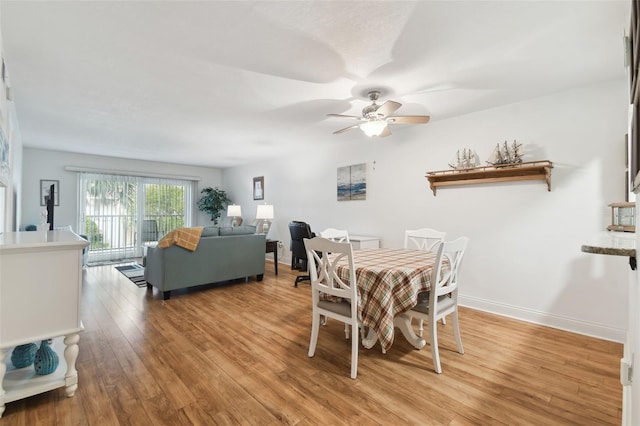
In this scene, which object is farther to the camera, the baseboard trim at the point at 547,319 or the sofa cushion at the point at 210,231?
the sofa cushion at the point at 210,231

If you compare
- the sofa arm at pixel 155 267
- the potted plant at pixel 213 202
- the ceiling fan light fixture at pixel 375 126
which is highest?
the ceiling fan light fixture at pixel 375 126

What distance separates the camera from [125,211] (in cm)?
660

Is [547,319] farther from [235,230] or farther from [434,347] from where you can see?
[235,230]

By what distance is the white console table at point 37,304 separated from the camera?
150cm

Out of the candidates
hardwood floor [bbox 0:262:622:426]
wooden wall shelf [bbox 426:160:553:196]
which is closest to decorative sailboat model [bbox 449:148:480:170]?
wooden wall shelf [bbox 426:160:553:196]

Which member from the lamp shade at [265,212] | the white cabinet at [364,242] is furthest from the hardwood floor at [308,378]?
the lamp shade at [265,212]

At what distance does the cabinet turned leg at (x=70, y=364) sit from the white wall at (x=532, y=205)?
3.52m

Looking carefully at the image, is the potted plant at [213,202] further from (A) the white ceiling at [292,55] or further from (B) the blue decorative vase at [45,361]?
(B) the blue decorative vase at [45,361]

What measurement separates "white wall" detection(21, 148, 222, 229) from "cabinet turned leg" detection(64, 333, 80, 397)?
17.1ft

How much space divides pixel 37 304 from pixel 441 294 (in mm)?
2493

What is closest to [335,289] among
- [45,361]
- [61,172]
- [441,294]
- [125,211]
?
[441,294]

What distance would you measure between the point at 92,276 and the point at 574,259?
21.4 ft

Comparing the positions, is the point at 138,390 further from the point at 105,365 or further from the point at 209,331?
the point at 209,331

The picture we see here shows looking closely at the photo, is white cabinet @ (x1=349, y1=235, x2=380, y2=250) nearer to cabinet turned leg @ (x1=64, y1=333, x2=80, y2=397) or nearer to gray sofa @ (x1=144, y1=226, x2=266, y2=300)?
gray sofa @ (x1=144, y1=226, x2=266, y2=300)
